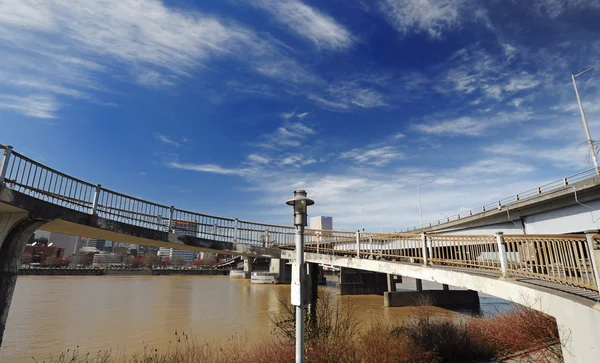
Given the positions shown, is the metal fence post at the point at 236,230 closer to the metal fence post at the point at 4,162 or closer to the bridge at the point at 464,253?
the bridge at the point at 464,253

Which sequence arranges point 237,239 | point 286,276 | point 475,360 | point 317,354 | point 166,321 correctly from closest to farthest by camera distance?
point 317,354
point 475,360
point 237,239
point 166,321
point 286,276

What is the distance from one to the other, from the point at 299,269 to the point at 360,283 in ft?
126

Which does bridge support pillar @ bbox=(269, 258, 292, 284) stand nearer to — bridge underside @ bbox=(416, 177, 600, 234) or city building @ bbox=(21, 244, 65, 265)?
bridge underside @ bbox=(416, 177, 600, 234)

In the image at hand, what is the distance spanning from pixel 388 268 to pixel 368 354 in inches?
224

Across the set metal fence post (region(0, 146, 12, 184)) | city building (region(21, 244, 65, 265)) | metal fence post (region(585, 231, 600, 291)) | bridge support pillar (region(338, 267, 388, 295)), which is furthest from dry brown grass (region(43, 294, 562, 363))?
city building (region(21, 244, 65, 265))

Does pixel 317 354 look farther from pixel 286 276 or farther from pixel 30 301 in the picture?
pixel 286 276

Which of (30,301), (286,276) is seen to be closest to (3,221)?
(30,301)

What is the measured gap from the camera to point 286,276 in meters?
57.1

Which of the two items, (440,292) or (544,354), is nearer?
(544,354)

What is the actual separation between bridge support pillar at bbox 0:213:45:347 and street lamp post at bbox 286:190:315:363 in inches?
317

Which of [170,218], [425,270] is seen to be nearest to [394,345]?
[425,270]

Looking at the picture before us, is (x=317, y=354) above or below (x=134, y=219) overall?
below

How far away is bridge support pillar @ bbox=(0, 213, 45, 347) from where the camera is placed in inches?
329

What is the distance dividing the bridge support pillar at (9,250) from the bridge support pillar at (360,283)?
3543 centimetres
